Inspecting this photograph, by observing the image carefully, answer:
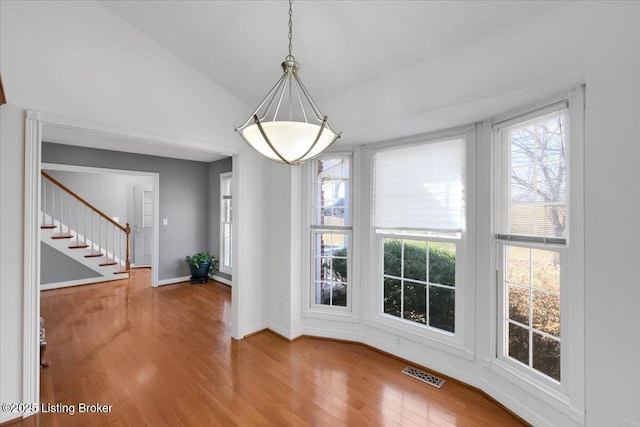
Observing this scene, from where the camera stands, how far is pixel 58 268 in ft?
17.7

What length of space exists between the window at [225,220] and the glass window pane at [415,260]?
4.08 metres

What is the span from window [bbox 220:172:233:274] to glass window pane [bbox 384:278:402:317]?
12.6 feet

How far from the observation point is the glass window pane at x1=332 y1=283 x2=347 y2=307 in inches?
132

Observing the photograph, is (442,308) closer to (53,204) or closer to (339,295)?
(339,295)

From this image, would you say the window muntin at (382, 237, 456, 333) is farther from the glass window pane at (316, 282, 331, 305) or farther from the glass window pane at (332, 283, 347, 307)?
the glass window pane at (316, 282, 331, 305)

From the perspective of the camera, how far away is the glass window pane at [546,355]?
1.89 metres

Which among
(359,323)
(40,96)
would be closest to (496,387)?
(359,323)

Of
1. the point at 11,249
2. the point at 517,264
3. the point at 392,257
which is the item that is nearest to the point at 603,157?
the point at 517,264

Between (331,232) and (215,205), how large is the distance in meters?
3.83

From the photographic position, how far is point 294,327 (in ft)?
11.0

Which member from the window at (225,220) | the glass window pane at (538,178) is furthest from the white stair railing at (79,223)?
the glass window pane at (538,178)

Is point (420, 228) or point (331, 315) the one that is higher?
point (420, 228)

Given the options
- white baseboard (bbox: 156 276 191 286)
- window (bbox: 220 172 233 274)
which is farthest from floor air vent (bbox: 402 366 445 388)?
white baseboard (bbox: 156 276 191 286)

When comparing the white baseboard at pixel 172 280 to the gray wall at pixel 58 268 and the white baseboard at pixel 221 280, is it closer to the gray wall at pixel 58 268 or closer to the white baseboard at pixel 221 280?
the white baseboard at pixel 221 280
